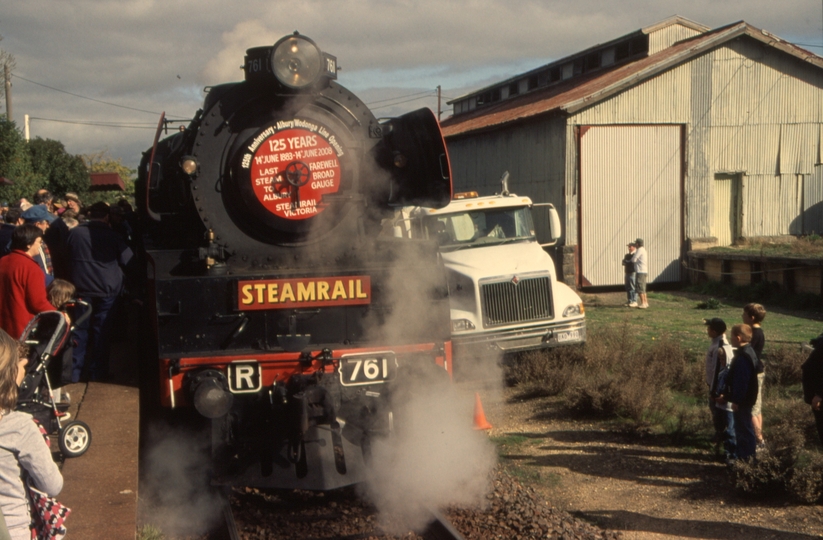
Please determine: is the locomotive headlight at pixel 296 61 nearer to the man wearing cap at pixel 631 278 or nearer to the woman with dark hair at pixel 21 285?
the woman with dark hair at pixel 21 285

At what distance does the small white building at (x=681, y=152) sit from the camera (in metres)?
20.8

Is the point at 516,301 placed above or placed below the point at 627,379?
above

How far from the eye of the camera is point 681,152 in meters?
21.5

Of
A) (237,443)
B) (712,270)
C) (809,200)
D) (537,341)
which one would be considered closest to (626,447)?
(537,341)

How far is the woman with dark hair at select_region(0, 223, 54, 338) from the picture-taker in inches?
258

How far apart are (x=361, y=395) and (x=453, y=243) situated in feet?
19.5

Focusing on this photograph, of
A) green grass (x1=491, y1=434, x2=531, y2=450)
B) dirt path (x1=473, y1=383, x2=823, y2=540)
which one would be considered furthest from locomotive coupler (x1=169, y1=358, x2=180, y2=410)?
green grass (x1=491, y1=434, x2=531, y2=450)

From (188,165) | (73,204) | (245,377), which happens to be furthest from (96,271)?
(73,204)

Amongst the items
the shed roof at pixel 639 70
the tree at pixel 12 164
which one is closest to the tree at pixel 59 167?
the tree at pixel 12 164

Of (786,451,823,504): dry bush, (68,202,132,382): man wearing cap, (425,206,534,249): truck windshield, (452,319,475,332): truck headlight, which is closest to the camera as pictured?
(786,451,823,504): dry bush

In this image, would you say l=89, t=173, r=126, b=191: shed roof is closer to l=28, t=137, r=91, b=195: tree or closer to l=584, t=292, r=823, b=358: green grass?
l=28, t=137, r=91, b=195: tree

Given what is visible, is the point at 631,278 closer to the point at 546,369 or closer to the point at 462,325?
the point at 546,369

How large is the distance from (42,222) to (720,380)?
652cm

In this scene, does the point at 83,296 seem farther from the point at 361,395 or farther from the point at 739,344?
the point at 739,344
